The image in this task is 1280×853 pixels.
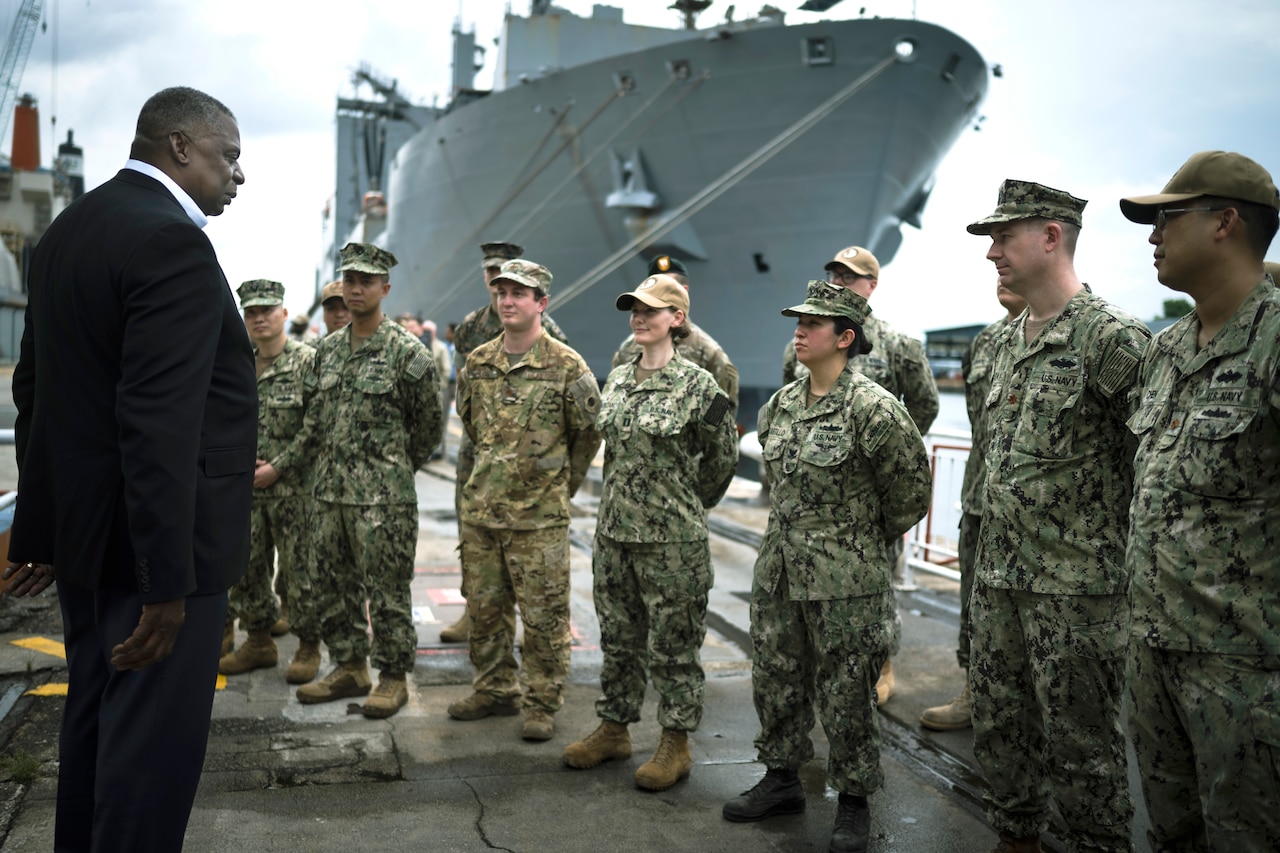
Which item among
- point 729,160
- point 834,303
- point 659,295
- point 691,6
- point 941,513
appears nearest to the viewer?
point 834,303

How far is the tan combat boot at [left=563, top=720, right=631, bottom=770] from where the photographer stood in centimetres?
379

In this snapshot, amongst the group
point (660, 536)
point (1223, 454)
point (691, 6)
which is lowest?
point (660, 536)

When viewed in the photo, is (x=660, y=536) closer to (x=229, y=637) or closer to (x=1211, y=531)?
(x=1211, y=531)

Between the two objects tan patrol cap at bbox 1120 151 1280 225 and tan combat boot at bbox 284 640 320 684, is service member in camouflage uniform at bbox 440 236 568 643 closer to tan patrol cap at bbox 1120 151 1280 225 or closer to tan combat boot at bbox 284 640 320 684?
tan combat boot at bbox 284 640 320 684

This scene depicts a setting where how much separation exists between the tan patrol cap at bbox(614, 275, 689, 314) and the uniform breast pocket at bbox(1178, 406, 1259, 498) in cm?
205

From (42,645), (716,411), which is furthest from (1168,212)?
(42,645)

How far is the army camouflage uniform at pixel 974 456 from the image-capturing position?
407cm

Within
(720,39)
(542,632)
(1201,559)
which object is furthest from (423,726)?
(720,39)

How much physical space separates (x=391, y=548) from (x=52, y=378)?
2.27 m

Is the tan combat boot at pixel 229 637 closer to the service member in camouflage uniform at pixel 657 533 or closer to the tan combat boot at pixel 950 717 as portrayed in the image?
the service member in camouflage uniform at pixel 657 533

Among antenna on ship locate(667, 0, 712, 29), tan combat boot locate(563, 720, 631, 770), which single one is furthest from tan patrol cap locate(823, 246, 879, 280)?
antenna on ship locate(667, 0, 712, 29)

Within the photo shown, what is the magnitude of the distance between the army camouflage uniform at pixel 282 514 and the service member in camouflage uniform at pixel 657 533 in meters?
1.67

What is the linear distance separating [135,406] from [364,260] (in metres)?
2.56

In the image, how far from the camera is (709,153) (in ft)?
50.9
